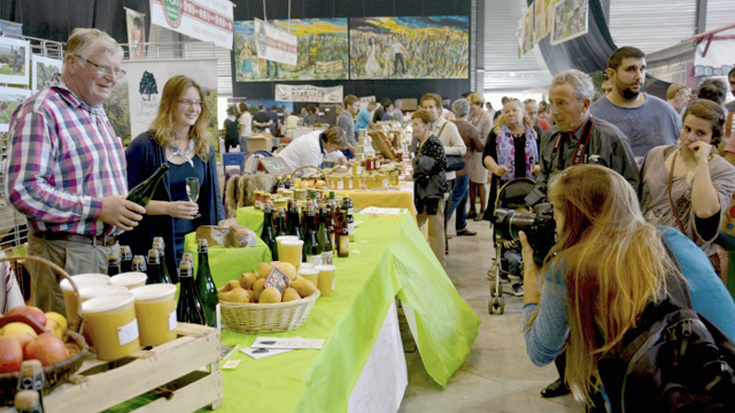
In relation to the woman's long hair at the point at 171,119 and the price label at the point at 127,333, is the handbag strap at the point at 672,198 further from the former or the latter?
the price label at the point at 127,333

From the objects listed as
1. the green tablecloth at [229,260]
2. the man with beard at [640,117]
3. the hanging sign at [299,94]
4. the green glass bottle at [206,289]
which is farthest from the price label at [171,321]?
the hanging sign at [299,94]

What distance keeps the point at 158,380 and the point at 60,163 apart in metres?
1.22

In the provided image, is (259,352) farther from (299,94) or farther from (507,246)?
(299,94)

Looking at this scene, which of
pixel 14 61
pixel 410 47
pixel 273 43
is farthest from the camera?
pixel 410 47

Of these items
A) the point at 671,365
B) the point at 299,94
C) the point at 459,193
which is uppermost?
the point at 299,94

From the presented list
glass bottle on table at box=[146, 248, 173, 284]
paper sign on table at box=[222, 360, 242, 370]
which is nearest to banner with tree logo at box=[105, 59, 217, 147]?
glass bottle on table at box=[146, 248, 173, 284]

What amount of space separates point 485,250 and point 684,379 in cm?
534

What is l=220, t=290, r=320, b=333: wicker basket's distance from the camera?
1.67 meters

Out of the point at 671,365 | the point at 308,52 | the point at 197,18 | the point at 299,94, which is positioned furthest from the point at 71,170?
the point at 308,52

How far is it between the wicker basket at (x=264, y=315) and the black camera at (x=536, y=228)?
2.22ft

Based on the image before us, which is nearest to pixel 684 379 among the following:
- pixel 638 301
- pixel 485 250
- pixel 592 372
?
pixel 638 301

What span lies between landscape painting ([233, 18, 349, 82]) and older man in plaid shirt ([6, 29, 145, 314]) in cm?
1606

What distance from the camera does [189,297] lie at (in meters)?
1.55

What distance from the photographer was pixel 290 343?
164 cm
